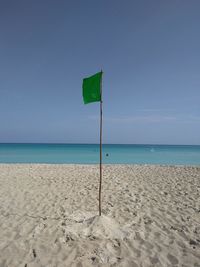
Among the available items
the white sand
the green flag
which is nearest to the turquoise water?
the white sand

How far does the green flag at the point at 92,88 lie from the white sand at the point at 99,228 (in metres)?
2.95

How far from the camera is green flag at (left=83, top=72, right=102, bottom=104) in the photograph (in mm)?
4718

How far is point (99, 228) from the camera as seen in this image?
452 cm

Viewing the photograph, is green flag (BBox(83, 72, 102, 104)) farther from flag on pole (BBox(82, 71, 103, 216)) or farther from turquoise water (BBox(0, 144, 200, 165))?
turquoise water (BBox(0, 144, 200, 165))

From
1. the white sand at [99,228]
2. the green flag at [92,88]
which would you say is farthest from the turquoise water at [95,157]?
the green flag at [92,88]

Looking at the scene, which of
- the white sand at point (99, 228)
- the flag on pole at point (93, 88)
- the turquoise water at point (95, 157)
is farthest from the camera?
the turquoise water at point (95, 157)

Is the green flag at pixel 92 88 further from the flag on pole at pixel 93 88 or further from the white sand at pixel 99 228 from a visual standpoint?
the white sand at pixel 99 228

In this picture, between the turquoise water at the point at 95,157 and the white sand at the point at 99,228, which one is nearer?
the white sand at the point at 99,228

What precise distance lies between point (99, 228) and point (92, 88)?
10.8ft

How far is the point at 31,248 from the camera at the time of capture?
3842 millimetres

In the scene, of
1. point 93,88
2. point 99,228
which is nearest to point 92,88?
point 93,88

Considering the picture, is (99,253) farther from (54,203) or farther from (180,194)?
(180,194)

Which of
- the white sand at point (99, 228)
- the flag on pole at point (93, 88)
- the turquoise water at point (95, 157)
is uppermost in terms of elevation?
the flag on pole at point (93, 88)

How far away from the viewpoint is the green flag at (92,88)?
4.72 metres
